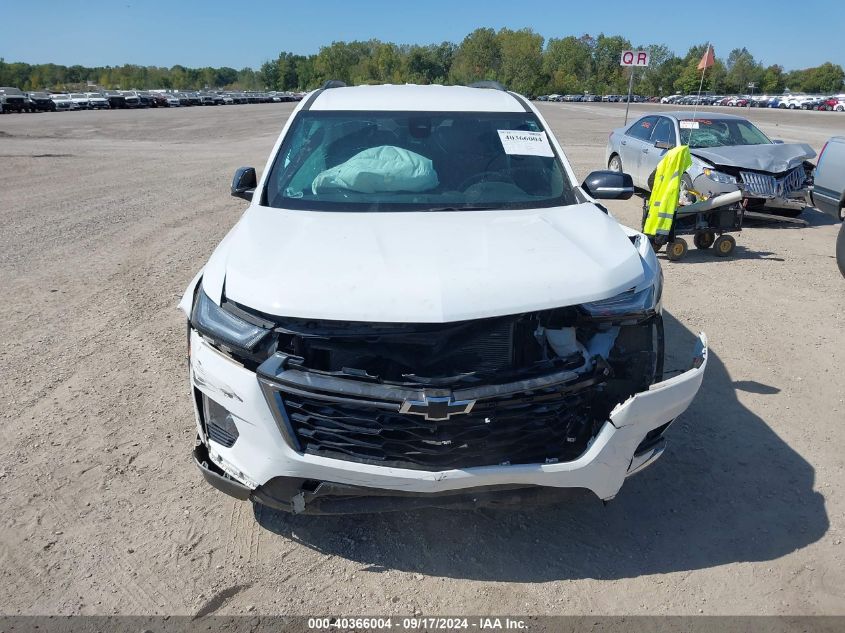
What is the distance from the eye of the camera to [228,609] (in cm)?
254

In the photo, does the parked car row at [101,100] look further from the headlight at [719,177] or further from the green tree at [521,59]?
the green tree at [521,59]

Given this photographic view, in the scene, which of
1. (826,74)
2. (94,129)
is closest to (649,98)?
(826,74)

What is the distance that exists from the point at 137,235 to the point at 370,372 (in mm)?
7236

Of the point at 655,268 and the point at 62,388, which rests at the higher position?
the point at 655,268

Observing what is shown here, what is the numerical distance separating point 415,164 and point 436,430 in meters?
2.00

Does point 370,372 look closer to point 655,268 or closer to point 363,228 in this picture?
point 363,228

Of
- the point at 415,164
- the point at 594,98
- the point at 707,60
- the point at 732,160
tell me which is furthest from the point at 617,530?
the point at 594,98

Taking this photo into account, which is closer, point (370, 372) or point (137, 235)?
point (370, 372)

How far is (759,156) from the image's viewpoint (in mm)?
9430

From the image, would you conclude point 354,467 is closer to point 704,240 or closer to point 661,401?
point 661,401

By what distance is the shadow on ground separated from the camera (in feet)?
9.18

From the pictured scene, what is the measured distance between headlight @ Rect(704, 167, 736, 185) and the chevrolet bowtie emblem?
824 centimetres

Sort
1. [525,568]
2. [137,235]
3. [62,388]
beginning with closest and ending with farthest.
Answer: [525,568]
[62,388]
[137,235]

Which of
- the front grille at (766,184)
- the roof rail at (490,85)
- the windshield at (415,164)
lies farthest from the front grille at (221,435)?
the front grille at (766,184)
